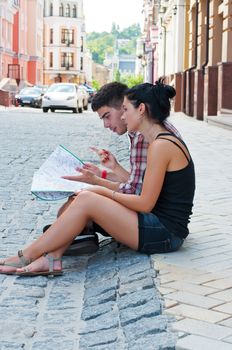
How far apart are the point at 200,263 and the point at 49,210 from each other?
10.4ft

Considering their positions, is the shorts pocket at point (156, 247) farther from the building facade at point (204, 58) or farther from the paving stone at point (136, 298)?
the building facade at point (204, 58)

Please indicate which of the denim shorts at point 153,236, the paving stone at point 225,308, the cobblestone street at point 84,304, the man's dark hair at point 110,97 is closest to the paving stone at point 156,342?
the cobblestone street at point 84,304

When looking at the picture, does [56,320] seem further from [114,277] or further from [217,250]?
[217,250]

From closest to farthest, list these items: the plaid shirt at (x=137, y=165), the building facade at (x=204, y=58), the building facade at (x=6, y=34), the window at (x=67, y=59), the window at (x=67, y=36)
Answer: the plaid shirt at (x=137, y=165) → the building facade at (x=204, y=58) → the building facade at (x=6, y=34) → the window at (x=67, y=59) → the window at (x=67, y=36)

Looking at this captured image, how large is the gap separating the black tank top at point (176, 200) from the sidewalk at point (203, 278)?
191mm

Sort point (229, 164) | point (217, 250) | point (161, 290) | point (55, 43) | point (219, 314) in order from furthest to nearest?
point (55, 43)
point (229, 164)
point (217, 250)
point (161, 290)
point (219, 314)

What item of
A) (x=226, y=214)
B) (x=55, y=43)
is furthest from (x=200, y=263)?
(x=55, y=43)

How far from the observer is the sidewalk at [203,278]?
11.8 feet

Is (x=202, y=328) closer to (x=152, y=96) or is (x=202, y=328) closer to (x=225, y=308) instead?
(x=225, y=308)

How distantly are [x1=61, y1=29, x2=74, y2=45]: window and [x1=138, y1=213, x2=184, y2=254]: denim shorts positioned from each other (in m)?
102

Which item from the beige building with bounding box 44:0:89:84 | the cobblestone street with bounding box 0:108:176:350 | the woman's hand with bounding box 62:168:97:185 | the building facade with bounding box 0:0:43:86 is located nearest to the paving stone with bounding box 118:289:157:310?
the cobblestone street with bounding box 0:108:176:350

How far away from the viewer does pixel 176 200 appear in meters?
5.13

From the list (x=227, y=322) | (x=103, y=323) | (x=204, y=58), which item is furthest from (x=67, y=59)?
(x=227, y=322)

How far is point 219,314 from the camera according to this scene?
3.87 metres
